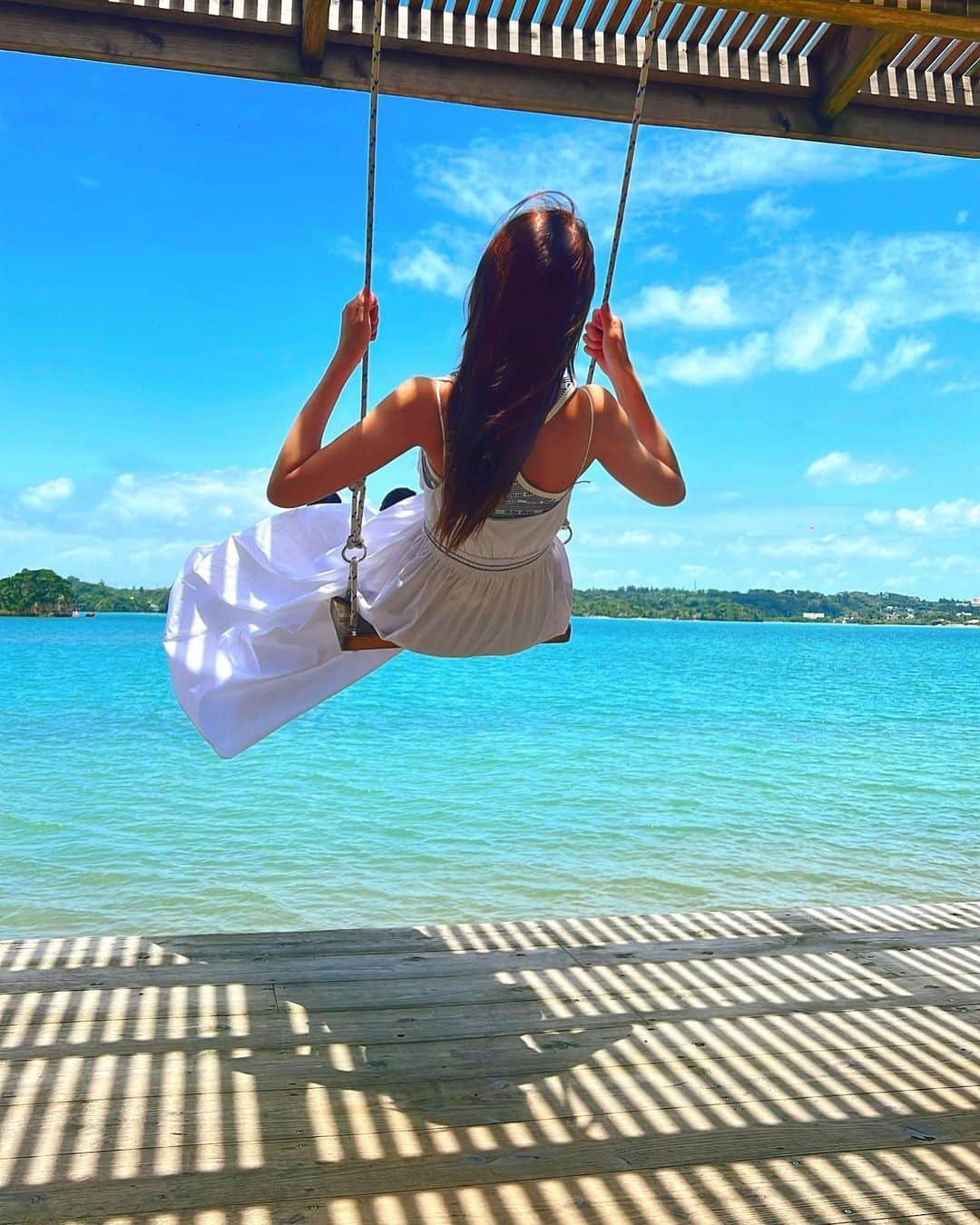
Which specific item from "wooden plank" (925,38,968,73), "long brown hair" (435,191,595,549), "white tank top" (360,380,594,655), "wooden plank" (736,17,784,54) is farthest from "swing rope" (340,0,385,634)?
"wooden plank" (925,38,968,73)

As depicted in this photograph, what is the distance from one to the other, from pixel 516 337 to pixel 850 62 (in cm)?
190

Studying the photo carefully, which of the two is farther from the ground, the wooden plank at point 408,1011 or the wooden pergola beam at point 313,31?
the wooden pergola beam at point 313,31

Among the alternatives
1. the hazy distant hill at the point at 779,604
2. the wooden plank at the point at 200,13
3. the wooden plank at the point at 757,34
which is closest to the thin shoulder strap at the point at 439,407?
the wooden plank at the point at 200,13

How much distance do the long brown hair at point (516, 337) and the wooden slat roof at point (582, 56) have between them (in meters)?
1.18

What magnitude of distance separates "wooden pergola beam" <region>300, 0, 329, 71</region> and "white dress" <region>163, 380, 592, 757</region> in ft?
4.39

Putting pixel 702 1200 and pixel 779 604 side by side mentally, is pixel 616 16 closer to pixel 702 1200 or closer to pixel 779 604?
pixel 702 1200

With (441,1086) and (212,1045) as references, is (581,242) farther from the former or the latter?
(212,1045)

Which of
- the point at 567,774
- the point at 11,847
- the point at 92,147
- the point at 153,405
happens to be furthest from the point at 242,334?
the point at 11,847

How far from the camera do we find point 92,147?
45531mm

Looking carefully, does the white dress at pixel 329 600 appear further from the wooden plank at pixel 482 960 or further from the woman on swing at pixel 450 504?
the wooden plank at pixel 482 960

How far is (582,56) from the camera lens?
3256mm

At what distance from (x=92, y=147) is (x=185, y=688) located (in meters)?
50.0

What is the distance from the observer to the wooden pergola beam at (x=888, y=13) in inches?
98.9

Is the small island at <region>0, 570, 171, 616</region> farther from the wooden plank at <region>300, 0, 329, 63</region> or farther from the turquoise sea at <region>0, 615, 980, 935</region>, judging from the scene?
→ the wooden plank at <region>300, 0, 329, 63</region>
